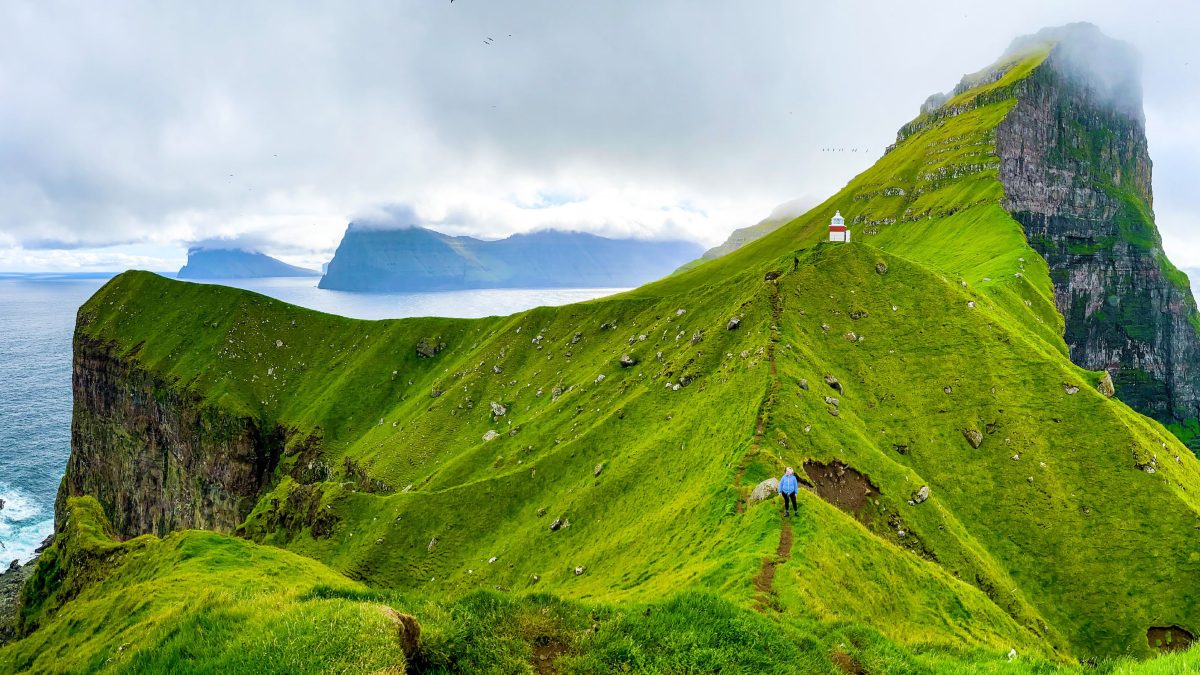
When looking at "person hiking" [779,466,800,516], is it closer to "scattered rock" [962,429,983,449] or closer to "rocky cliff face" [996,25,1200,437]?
"scattered rock" [962,429,983,449]

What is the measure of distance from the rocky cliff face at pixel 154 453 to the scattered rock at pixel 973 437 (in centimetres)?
12499

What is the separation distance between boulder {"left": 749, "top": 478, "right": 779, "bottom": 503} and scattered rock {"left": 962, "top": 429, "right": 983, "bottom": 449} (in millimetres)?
30344

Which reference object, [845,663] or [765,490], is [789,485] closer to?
[765,490]

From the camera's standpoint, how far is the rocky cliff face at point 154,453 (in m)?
125

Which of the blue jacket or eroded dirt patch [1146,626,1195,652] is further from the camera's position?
eroded dirt patch [1146,626,1195,652]

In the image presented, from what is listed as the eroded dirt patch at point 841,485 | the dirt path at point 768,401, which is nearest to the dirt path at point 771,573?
the dirt path at point 768,401

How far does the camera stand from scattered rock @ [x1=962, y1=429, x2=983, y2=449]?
55.4 metres

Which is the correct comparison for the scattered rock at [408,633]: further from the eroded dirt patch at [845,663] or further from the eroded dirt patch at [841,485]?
the eroded dirt patch at [841,485]

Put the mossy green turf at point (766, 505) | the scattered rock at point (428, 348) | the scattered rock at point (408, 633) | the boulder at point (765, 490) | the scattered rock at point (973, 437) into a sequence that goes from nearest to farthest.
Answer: the scattered rock at point (408, 633), the mossy green turf at point (766, 505), the boulder at point (765, 490), the scattered rock at point (973, 437), the scattered rock at point (428, 348)

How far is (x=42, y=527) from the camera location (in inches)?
5285

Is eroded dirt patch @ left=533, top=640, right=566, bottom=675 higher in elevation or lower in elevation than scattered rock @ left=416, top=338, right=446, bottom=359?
lower

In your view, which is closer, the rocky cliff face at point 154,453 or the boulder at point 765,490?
the boulder at point 765,490

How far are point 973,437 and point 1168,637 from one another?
1891 centimetres

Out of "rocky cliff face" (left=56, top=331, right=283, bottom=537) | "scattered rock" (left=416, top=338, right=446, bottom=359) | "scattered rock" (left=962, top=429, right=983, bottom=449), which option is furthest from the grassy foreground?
"scattered rock" (left=416, top=338, right=446, bottom=359)
